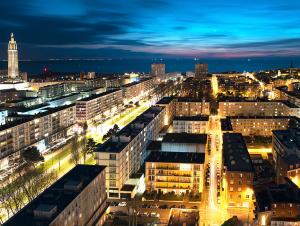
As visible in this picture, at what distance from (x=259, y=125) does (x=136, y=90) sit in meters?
28.0

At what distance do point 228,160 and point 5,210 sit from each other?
1053cm

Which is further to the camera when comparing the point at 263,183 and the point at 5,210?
the point at 263,183

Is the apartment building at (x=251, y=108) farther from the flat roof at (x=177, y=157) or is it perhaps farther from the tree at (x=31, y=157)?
the tree at (x=31, y=157)

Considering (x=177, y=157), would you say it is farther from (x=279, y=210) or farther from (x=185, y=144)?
(x=279, y=210)

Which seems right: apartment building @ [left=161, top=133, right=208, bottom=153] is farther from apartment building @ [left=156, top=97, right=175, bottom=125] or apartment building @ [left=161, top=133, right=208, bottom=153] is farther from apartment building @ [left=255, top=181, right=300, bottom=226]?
apartment building @ [left=156, top=97, right=175, bottom=125]

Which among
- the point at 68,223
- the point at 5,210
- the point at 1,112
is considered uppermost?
the point at 1,112

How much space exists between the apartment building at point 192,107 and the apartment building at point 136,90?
13.4 meters

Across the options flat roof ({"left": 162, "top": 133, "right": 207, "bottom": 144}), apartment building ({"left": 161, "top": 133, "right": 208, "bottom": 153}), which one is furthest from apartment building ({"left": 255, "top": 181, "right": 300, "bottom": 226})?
flat roof ({"left": 162, "top": 133, "right": 207, "bottom": 144})

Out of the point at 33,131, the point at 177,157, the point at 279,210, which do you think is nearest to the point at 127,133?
the point at 177,157

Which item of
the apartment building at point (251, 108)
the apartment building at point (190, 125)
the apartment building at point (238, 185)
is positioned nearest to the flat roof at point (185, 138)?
the apartment building at point (238, 185)

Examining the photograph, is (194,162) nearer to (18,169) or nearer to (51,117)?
(18,169)

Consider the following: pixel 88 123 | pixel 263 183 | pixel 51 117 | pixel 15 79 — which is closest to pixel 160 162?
pixel 263 183

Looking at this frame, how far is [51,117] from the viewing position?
31.3m

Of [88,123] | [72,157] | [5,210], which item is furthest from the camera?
[88,123]
